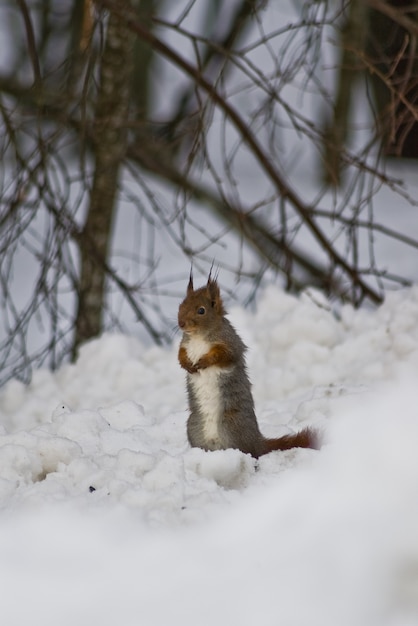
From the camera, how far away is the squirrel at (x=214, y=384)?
11.7 feet

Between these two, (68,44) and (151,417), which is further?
(68,44)

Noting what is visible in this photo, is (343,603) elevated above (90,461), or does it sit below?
below

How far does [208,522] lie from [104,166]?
3.35 metres

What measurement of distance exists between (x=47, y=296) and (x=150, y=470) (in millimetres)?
1987

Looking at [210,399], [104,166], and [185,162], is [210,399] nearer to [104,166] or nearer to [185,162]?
[104,166]

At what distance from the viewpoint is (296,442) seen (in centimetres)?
366

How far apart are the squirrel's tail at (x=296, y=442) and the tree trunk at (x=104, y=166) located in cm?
218

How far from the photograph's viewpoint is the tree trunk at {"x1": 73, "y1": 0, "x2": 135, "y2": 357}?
18.9ft

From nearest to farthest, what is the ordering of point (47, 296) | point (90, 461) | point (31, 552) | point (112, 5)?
point (31, 552)
point (90, 461)
point (112, 5)
point (47, 296)

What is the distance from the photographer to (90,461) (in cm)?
346


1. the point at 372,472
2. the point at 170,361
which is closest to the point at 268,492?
the point at 372,472

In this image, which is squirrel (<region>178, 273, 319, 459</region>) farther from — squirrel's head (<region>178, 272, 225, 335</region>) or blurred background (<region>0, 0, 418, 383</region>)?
blurred background (<region>0, 0, 418, 383</region>)


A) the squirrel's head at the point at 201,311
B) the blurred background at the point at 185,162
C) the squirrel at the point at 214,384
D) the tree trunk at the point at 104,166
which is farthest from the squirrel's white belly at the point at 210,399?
the tree trunk at the point at 104,166

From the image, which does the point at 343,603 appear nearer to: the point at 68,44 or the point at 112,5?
the point at 112,5
